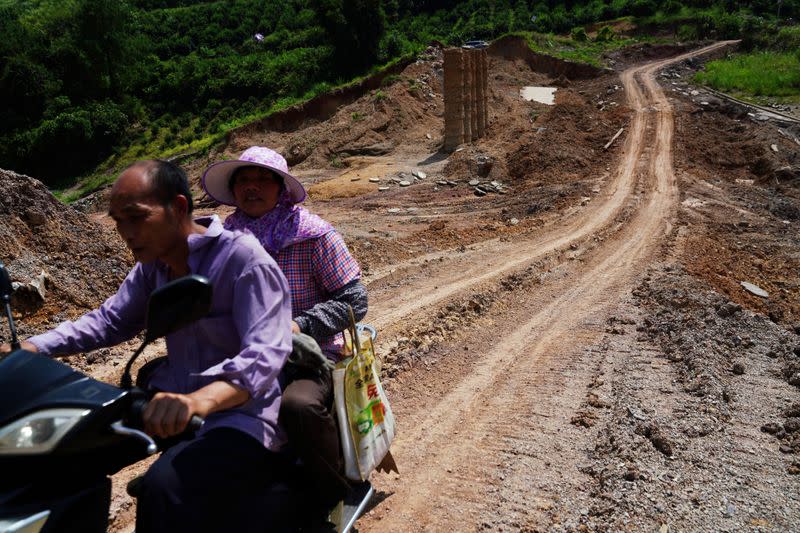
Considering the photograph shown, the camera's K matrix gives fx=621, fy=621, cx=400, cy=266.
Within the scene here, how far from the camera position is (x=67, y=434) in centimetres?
164

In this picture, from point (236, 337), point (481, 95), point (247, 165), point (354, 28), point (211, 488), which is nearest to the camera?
point (211, 488)

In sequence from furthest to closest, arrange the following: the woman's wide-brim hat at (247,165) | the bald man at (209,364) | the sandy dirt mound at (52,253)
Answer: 1. the sandy dirt mound at (52,253)
2. the woman's wide-brim hat at (247,165)
3. the bald man at (209,364)

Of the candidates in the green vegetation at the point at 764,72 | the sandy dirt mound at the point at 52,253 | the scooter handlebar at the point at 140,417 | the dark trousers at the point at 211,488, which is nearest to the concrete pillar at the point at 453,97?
the green vegetation at the point at 764,72

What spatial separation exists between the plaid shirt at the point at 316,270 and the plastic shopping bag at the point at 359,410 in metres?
0.30

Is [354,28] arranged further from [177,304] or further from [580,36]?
[177,304]

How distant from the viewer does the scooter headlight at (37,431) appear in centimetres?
159

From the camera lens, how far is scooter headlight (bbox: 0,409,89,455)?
1.59 m

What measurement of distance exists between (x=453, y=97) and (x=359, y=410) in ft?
63.6

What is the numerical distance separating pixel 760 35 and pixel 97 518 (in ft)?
158

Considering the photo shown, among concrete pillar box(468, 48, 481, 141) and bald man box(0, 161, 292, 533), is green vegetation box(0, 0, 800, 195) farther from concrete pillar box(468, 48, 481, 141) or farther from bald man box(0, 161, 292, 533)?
bald man box(0, 161, 292, 533)

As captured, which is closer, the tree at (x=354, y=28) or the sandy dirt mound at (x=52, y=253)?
the sandy dirt mound at (x=52, y=253)

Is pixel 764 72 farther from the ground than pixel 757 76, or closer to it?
farther from the ground

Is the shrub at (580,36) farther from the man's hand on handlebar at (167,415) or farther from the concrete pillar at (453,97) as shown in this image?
the man's hand on handlebar at (167,415)

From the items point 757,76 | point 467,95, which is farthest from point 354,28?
point 757,76
